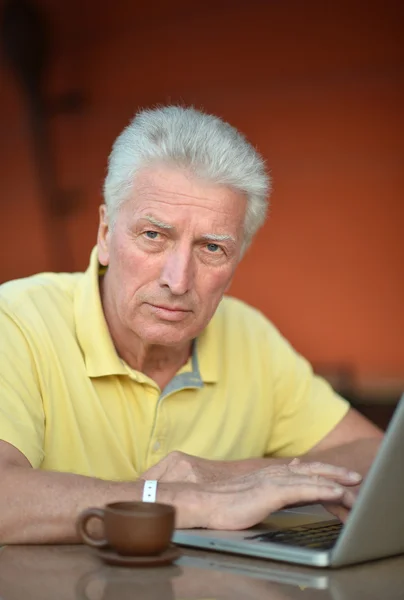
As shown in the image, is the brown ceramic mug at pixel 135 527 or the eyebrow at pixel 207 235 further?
the eyebrow at pixel 207 235

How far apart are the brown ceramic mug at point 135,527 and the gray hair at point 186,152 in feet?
2.95

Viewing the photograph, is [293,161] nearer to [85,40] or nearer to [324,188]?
[324,188]

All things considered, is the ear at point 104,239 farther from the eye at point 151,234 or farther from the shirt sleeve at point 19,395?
the shirt sleeve at point 19,395

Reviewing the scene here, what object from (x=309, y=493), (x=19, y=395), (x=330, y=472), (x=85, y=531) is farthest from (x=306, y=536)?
(x=19, y=395)

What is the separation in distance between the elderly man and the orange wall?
224 cm

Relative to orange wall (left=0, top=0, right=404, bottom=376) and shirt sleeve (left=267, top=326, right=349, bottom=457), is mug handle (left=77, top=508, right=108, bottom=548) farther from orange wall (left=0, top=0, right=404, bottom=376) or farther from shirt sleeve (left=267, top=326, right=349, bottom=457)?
orange wall (left=0, top=0, right=404, bottom=376)

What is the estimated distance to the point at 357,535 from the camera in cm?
131

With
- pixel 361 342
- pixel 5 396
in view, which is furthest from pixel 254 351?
pixel 361 342

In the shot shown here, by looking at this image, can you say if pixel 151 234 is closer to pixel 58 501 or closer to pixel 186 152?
pixel 186 152

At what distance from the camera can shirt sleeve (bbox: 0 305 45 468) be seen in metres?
1.76

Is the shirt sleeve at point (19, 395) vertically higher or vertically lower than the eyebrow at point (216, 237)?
lower

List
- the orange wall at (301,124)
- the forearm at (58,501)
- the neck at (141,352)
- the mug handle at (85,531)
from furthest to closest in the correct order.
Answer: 1. the orange wall at (301,124)
2. the neck at (141,352)
3. the forearm at (58,501)
4. the mug handle at (85,531)

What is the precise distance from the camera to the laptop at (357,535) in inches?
50.0

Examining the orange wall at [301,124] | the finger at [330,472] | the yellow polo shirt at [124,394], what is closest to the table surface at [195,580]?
the finger at [330,472]
